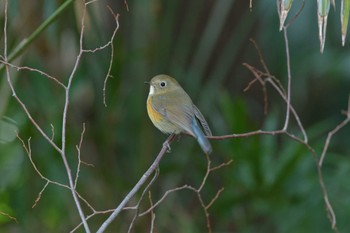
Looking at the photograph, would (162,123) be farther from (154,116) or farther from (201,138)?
(201,138)

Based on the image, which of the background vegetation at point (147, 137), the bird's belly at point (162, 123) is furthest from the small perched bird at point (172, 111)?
the background vegetation at point (147, 137)

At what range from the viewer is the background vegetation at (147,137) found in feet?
15.4

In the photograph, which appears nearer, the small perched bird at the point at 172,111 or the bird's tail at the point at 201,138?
the bird's tail at the point at 201,138

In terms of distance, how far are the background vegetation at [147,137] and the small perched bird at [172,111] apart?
773mm

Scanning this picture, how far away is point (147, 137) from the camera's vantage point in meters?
5.20

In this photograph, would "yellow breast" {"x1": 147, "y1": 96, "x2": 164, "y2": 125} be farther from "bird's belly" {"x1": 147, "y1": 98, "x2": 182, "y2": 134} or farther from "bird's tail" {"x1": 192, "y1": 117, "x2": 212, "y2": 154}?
"bird's tail" {"x1": 192, "y1": 117, "x2": 212, "y2": 154}

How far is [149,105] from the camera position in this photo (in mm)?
3738

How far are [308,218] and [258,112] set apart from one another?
2.36m

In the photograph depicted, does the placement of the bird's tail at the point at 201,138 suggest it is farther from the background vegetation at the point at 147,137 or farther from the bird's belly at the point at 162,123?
the background vegetation at the point at 147,137

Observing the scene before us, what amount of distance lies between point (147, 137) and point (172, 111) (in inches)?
64.3

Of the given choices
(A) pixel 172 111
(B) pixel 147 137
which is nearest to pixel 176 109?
(A) pixel 172 111

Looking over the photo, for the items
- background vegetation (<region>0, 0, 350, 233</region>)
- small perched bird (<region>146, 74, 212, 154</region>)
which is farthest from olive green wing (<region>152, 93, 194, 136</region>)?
background vegetation (<region>0, 0, 350, 233</region>)

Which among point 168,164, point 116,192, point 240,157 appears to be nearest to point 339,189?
point 240,157

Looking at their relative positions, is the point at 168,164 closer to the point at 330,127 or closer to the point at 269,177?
the point at 269,177
